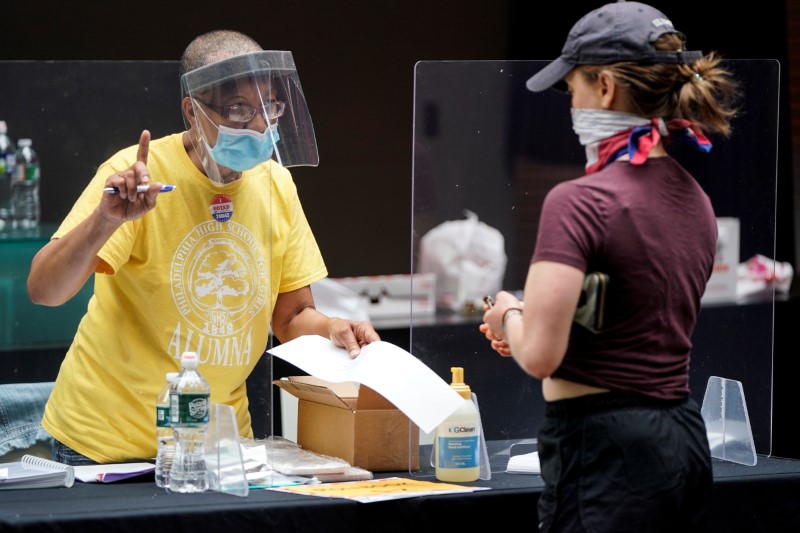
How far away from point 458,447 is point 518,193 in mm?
646

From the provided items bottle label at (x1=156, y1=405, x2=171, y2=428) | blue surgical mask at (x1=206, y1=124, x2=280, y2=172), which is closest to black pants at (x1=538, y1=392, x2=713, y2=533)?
bottle label at (x1=156, y1=405, x2=171, y2=428)

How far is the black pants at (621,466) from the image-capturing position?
5.69 ft

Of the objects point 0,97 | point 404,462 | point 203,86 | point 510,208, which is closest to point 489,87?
point 510,208

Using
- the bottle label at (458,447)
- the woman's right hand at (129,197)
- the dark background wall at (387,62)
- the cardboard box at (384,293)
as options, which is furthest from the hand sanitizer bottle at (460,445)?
the dark background wall at (387,62)

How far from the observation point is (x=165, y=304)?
231 cm

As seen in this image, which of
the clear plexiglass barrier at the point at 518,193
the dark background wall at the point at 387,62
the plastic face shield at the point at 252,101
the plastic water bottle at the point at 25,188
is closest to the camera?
the plastic face shield at the point at 252,101

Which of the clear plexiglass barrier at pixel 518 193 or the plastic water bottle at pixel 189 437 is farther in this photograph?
the clear plexiglass barrier at pixel 518 193

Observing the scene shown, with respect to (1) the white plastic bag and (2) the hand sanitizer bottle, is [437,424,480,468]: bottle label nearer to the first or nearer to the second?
(2) the hand sanitizer bottle

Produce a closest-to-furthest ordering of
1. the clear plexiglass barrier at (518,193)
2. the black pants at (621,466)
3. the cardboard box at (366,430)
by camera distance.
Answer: the black pants at (621,466)
the cardboard box at (366,430)
the clear plexiglass barrier at (518,193)

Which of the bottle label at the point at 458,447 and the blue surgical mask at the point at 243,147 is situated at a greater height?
the blue surgical mask at the point at 243,147

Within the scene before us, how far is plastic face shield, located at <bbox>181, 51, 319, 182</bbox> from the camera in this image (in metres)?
2.24

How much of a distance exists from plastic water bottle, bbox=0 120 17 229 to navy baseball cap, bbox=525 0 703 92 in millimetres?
1958

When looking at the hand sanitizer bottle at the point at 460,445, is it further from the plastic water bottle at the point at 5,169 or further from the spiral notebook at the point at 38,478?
the plastic water bottle at the point at 5,169

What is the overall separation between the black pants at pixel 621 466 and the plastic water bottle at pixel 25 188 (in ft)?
6.81
